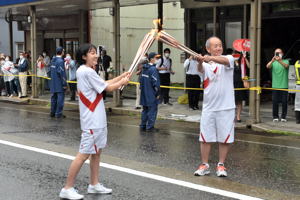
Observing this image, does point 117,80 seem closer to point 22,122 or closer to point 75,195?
point 75,195

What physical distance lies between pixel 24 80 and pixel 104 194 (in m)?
14.9

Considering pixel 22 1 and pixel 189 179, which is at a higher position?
pixel 22 1

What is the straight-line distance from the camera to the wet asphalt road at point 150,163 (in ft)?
21.1

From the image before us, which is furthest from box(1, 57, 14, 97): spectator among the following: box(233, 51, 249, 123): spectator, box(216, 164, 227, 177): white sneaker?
box(216, 164, 227, 177): white sneaker

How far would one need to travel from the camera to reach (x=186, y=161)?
8.30m

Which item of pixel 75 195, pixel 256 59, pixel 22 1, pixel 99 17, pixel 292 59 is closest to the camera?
pixel 75 195

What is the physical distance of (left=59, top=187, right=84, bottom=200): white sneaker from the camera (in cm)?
603

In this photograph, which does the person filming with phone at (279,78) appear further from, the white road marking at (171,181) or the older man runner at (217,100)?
the white road marking at (171,181)

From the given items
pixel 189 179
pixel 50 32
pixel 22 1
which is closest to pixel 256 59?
pixel 189 179

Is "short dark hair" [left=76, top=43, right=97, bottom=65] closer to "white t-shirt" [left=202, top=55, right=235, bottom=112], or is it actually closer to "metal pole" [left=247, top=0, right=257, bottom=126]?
"white t-shirt" [left=202, top=55, right=235, bottom=112]

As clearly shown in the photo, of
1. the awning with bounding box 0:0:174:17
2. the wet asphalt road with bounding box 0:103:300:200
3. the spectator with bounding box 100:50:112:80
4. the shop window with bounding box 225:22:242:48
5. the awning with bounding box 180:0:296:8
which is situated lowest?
the wet asphalt road with bounding box 0:103:300:200

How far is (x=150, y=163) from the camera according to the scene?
810cm

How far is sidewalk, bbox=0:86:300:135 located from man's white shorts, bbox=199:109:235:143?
4.91 m

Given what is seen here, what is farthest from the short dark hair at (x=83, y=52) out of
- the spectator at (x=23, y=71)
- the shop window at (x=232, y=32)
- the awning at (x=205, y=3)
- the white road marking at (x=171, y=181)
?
the spectator at (x=23, y=71)
